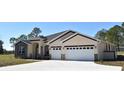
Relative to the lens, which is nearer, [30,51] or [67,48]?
[67,48]

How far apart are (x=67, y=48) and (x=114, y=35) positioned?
25.1 ft

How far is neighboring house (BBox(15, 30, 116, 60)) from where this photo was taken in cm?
2694

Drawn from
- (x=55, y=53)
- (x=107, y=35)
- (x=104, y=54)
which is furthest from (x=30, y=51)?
(x=104, y=54)

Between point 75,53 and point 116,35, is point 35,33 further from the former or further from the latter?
point 116,35

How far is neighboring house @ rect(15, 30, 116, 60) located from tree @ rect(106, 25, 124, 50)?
1354mm

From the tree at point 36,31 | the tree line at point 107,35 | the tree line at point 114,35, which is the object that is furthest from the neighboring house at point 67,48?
the tree line at point 114,35

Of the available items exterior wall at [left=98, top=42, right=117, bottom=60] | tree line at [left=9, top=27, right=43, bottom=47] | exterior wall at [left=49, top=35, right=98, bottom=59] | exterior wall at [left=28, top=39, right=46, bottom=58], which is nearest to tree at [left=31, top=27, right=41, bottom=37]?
tree line at [left=9, top=27, right=43, bottom=47]

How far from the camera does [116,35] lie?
109 ft

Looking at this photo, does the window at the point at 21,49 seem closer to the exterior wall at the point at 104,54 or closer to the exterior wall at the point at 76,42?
the exterior wall at the point at 76,42

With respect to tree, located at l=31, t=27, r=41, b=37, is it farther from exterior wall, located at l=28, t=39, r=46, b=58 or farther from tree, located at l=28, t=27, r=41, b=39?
exterior wall, located at l=28, t=39, r=46, b=58

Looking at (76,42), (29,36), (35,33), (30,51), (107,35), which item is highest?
(35,33)

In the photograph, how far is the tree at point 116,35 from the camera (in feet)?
101
